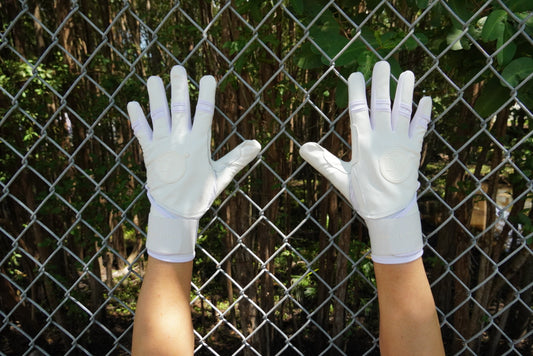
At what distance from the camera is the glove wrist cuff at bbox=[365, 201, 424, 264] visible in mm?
1109

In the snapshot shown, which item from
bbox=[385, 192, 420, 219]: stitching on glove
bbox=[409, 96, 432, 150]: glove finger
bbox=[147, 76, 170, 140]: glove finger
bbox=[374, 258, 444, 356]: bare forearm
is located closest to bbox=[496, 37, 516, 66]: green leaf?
bbox=[409, 96, 432, 150]: glove finger

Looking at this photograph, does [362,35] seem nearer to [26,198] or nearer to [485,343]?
[26,198]

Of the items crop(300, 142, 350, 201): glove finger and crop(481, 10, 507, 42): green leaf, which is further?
crop(300, 142, 350, 201): glove finger

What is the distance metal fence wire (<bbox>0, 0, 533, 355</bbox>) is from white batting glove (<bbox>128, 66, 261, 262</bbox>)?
0.13 m

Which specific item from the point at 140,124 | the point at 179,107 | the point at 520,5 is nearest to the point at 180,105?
the point at 179,107

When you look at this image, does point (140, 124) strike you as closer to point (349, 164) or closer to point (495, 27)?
point (349, 164)

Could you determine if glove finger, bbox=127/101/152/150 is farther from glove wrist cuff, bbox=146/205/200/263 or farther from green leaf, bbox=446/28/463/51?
green leaf, bbox=446/28/463/51

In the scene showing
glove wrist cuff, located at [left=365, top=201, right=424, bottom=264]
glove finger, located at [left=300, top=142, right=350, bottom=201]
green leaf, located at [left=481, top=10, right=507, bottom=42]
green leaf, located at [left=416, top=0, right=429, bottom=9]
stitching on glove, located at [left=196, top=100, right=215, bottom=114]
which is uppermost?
green leaf, located at [left=416, top=0, right=429, bottom=9]

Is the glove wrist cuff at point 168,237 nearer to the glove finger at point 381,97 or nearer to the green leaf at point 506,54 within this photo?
the glove finger at point 381,97

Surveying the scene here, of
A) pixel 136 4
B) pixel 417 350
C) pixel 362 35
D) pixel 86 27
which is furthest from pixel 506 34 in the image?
pixel 136 4

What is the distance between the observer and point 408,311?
1124 millimetres

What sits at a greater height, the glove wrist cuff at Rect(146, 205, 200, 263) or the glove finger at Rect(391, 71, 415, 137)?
the glove finger at Rect(391, 71, 415, 137)

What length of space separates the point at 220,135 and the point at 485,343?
227 centimetres

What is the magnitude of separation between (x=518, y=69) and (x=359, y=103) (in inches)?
18.0
